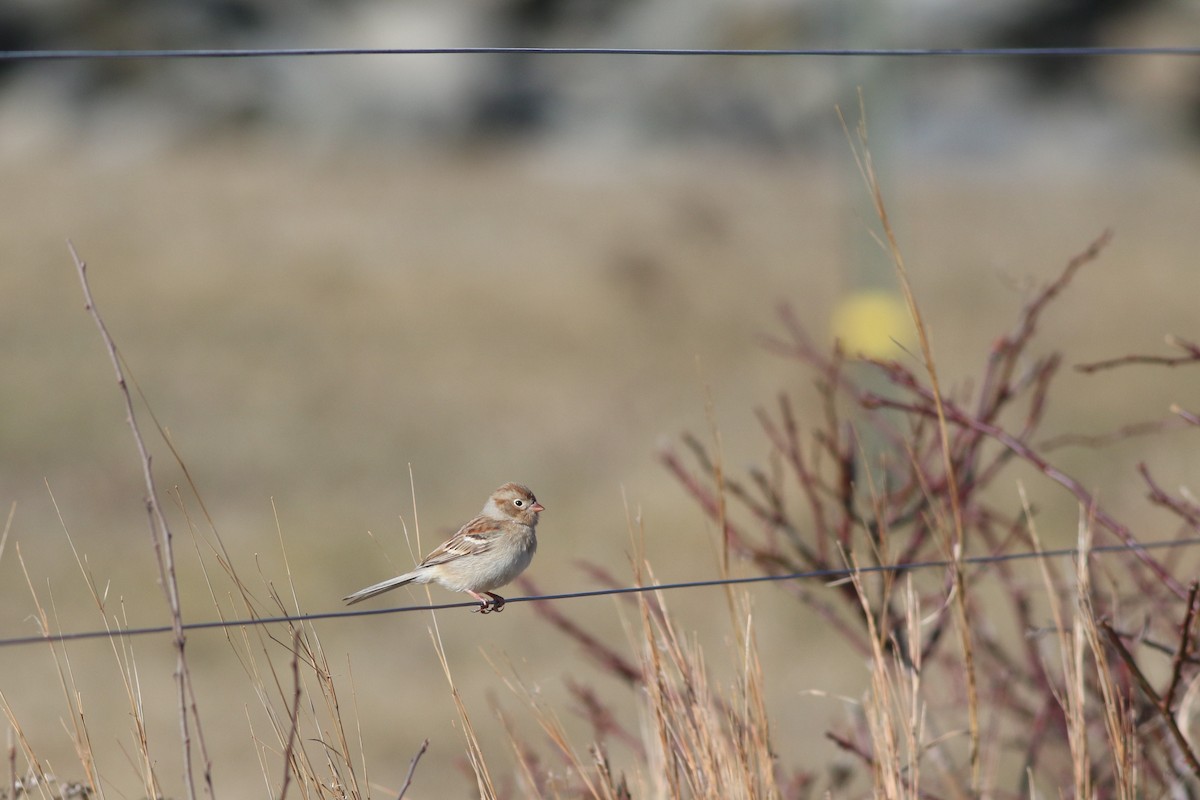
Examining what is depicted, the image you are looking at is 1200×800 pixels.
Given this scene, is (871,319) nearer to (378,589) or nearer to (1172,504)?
(1172,504)

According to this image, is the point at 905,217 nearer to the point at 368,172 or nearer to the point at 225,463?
the point at 368,172

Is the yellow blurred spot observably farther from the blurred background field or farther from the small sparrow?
the small sparrow

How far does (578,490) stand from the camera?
13.5m

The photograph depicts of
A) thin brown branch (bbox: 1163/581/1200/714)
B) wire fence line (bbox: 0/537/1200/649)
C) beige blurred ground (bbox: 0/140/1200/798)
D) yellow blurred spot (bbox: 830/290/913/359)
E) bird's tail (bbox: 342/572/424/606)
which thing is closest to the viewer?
wire fence line (bbox: 0/537/1200/649)

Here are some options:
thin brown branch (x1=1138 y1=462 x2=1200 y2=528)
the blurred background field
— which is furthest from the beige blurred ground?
thin brown branch (x1=1138 y1=462 x2=1200 y2=528)

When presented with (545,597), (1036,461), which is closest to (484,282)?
(1036,461)

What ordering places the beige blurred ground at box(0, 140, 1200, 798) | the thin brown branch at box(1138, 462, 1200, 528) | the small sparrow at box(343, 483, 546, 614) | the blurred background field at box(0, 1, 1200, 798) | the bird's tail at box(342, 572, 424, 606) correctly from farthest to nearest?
1. the blurred background field at box(0, 1, 1200, 798)
2. the beige blurred ground at box(0, 140, 1200, 798)
3. the small sparrow at box(343, 483, 546, 614)
4. the bird's tail at box(342, 572, 424, 606)
5. the thin brown branch at box(1138, 462, 1200, 528)

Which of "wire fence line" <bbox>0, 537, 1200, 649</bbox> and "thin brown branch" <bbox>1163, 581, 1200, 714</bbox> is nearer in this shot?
"wire fence line" <bbox>0, 537, 1200, 649</bbox>

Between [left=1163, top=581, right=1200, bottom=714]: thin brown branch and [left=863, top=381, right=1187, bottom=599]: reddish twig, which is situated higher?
[left=863, top=381, right=1187, bottom=599]: reddish twig

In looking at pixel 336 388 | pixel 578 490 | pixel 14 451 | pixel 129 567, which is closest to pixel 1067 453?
pixel 578 490

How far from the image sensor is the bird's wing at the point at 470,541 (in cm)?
441

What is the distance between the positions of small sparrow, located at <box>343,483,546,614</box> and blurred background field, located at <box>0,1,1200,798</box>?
4368 mm

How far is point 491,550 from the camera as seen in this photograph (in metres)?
4.37

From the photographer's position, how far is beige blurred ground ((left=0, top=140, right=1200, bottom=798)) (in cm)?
1020
